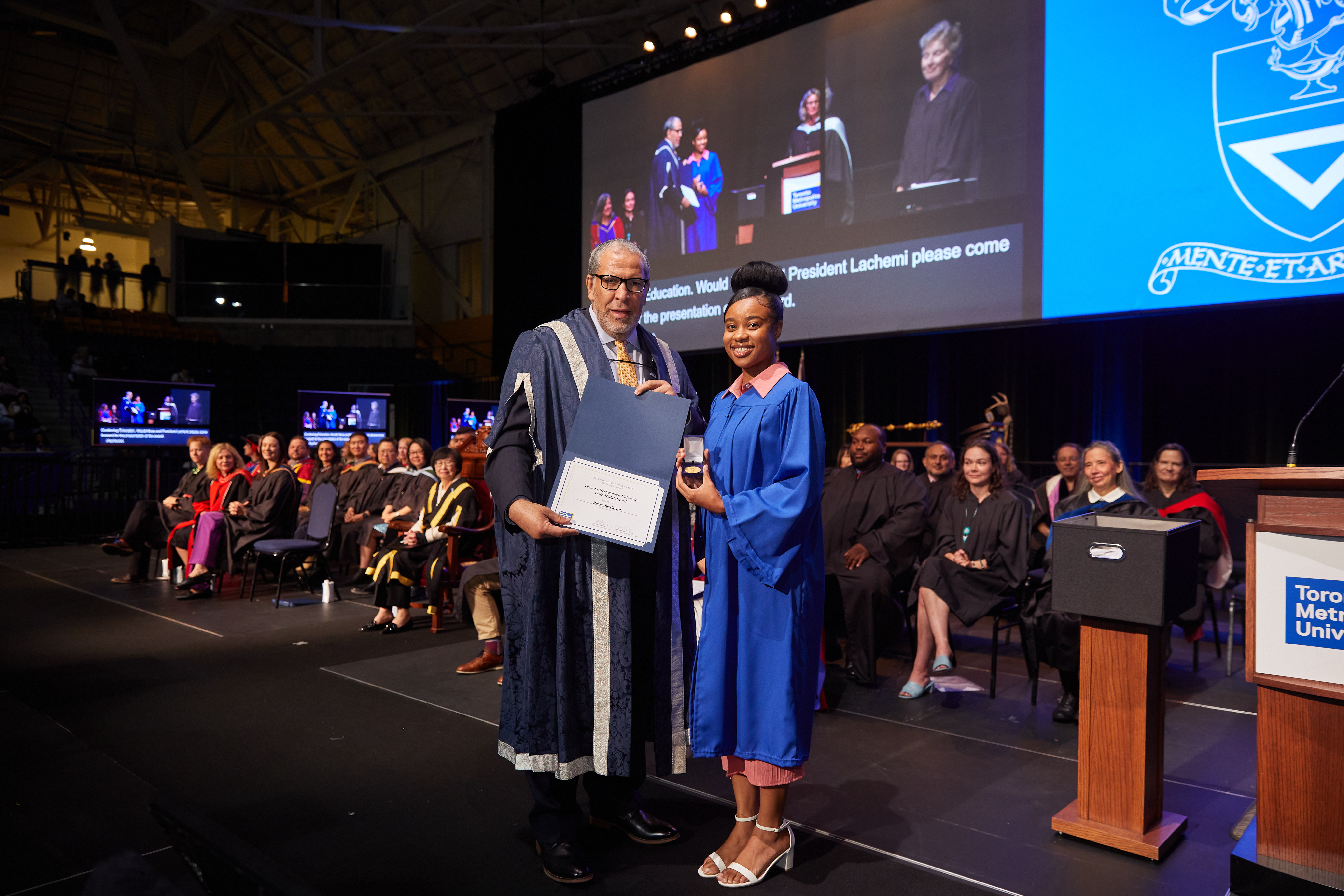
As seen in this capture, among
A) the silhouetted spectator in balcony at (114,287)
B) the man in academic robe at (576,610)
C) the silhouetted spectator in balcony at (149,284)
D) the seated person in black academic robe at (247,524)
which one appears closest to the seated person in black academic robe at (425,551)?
the seated person in black academic robe at (247,524)

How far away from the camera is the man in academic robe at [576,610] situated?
2.21 m

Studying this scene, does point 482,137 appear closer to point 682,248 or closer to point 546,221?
point 546,221

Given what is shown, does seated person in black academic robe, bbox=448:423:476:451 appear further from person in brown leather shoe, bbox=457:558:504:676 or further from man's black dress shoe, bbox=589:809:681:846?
man's black dress shoe, bbox=589:809:681:846

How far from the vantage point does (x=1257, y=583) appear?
2.17 m

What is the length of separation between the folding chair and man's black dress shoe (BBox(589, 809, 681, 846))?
15.5 ft

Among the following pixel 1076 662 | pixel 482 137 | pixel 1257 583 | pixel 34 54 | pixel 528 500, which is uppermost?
pixel 34 54

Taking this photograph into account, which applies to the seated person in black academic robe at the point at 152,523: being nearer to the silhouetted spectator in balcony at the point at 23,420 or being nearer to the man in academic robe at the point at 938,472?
the silhouetted spectator in balcony at the point at 23,420

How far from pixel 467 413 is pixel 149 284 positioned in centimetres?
965

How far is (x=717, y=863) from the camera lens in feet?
7.40


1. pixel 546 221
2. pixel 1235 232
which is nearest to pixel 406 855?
pixel 1235 232

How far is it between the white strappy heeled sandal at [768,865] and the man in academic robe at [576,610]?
0.90ft

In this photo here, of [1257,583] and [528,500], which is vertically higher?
[528,500]

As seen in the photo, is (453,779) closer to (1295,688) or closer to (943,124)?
(1295,688)

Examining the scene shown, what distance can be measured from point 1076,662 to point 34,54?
69.9ft
